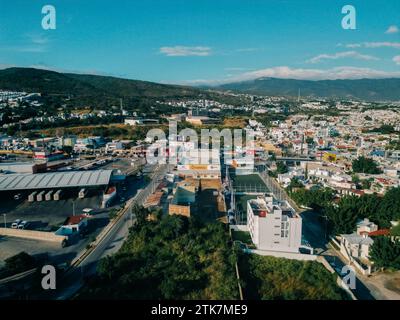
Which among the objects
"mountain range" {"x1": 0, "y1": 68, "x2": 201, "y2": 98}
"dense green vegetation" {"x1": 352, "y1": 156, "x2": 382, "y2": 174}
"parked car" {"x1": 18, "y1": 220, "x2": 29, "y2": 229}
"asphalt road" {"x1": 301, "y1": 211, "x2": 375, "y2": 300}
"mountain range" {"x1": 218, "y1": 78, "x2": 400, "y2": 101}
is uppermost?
"mountain range" {"x1": 218, "y1": 78, "x2": 400, "y2": 101}

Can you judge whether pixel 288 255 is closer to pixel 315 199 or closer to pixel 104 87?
pixel 315 199

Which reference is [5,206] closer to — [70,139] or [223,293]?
[223,293]

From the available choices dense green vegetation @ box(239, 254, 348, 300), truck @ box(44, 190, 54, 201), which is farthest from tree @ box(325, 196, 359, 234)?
truck @ box(44, 190, 54, 201)

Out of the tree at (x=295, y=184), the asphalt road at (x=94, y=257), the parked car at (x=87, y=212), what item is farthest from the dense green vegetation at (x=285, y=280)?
the tree at (x=295, y=184)

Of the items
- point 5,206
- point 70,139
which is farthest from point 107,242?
point 70,139

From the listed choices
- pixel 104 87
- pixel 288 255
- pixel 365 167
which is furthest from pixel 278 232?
pixel 104 87

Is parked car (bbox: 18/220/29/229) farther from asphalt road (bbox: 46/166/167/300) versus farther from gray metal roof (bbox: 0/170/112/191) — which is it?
asphalt road (bbox: 46/166/167/300)
